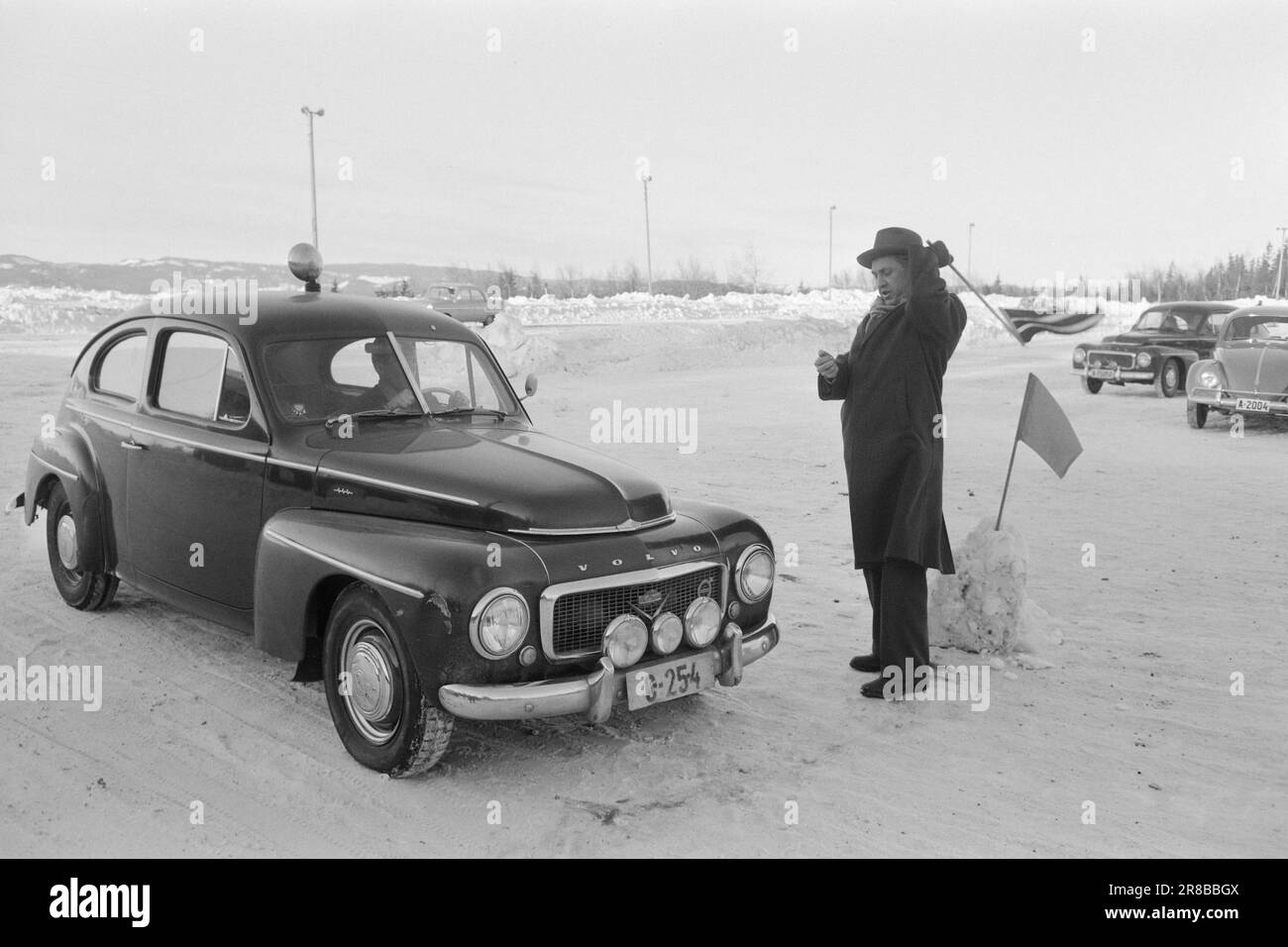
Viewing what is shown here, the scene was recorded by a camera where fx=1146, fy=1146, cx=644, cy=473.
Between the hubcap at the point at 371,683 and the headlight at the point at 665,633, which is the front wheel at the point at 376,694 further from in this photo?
the headlight at the point at 665,633

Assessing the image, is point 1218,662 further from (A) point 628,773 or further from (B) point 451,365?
(B) point 451,365

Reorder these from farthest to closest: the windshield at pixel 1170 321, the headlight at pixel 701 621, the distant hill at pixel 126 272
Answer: the distant hill at pixel 126 272
the windshield at pixel 1170 321
the headlight at pixel 701 621

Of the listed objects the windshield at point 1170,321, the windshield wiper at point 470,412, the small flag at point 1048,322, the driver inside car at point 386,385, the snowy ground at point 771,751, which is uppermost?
the windshield at point 1170,321

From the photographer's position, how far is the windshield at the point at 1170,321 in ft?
70.3

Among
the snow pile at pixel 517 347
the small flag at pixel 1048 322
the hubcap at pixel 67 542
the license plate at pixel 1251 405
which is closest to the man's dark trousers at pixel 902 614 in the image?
the small flag at pixel 1048 322

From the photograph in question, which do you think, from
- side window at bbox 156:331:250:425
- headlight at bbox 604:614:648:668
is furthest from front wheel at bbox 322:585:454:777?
side window at bbox 156:331:250:425

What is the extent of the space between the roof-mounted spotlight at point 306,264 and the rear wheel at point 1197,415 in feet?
46.4

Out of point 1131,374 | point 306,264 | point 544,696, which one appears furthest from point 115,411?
point 1131,374

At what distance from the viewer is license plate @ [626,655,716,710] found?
4.32 m

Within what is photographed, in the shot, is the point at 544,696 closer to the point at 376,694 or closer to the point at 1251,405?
the point at 376,694

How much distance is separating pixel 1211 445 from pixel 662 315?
2735cm

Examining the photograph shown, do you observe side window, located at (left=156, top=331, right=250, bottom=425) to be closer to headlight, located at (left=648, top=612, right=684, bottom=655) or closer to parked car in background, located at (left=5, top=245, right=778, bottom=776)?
parked car in background, located at (left=5, top=245, right=778, bottom=776)

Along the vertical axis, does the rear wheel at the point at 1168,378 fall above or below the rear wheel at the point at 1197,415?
above

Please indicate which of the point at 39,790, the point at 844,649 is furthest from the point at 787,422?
the point at 39,790
